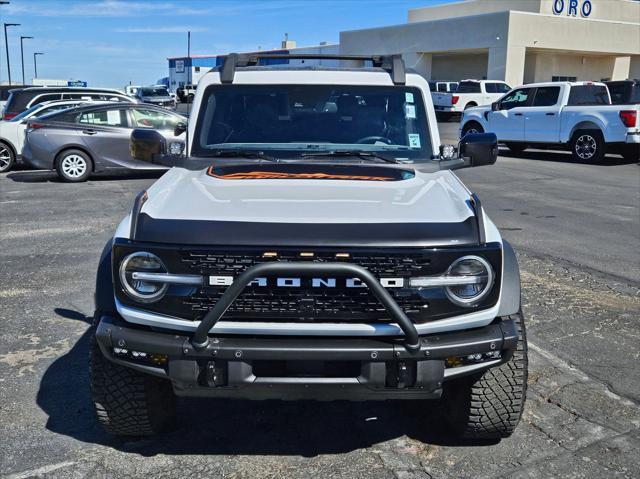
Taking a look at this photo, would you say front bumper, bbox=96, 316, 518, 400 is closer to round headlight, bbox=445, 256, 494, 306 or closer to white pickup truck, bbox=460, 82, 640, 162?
round headlight, bbox=445, 256, 494, 306

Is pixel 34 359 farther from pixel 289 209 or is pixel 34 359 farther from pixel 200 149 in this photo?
pixel 289 209

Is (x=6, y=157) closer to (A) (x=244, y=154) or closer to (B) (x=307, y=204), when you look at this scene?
(A) (x=244, y=154)

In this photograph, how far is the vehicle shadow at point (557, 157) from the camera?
59.6ft

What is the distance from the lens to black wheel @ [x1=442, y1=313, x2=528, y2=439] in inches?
134

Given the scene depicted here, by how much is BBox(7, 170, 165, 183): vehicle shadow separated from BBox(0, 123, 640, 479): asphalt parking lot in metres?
6.96

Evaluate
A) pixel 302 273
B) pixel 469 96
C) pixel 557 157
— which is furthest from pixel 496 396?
pixel 469 96

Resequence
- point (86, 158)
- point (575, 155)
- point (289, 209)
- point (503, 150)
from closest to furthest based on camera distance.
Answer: point (289, 209)
point (86, 158)
point (575, 155)
point (503, 150)

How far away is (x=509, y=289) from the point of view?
10.6ft

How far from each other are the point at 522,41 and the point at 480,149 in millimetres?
36691

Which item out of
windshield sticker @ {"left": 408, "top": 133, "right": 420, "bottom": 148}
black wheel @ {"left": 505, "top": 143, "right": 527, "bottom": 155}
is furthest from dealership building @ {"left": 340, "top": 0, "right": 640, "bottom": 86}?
windshield sticker @ {"left": 408, "top": 133, "right": 420, "bottom": 148}

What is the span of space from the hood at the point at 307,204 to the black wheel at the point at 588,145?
15.0m

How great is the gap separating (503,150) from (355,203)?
782 inches

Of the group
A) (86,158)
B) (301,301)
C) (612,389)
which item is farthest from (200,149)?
(86,158)

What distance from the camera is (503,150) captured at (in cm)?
2222
